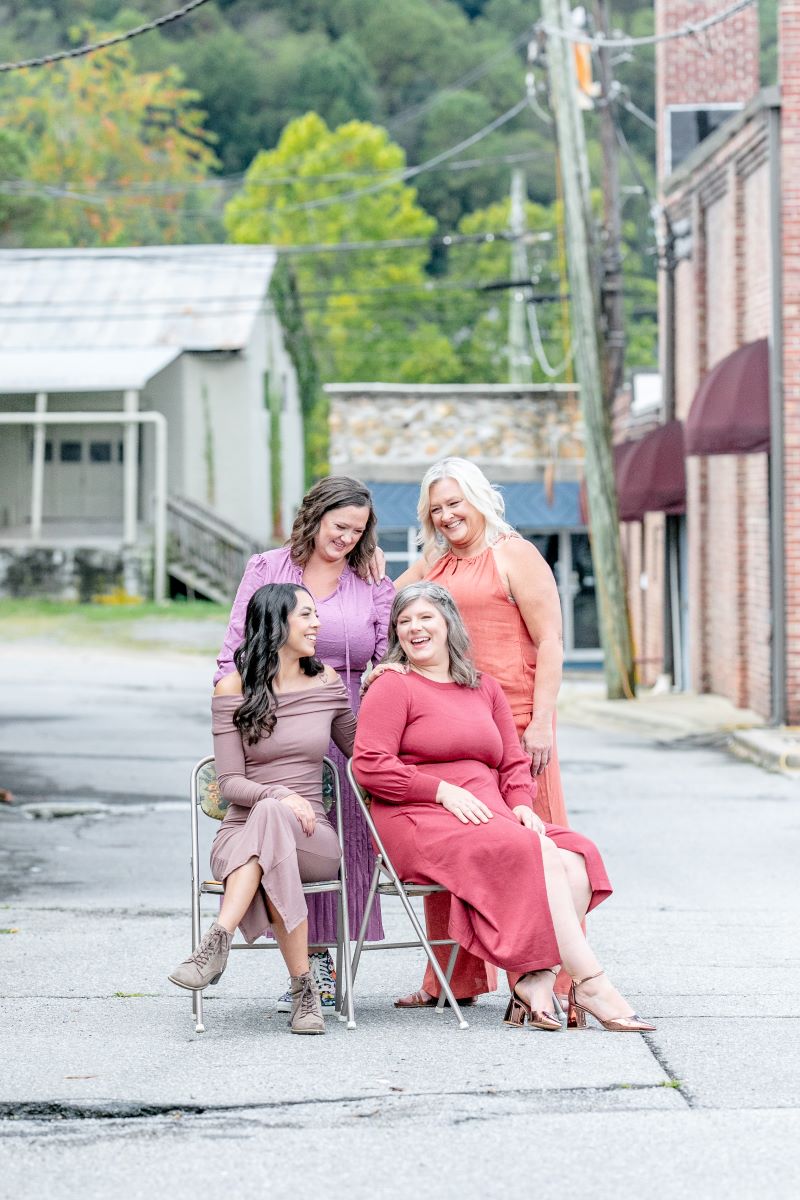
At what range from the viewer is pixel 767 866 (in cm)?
1092

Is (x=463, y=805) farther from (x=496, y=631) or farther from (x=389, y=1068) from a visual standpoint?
(x=389, y=1068)

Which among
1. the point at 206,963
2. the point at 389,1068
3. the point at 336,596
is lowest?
the point at 389,1068

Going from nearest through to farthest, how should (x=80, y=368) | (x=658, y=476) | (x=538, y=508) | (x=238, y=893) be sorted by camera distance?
(x=238, y=893) → (x=658, y=476) → (x=538, y=508) → (x=80, y=368)

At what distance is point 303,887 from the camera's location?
632 cm

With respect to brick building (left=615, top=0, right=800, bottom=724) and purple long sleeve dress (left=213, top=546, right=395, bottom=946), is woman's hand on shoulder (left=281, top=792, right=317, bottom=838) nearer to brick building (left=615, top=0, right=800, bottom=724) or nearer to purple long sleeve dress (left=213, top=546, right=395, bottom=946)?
purple long sleeve dress (left=213, top=546, right=395, bottom=946)

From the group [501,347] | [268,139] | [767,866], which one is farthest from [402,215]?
[767,866]

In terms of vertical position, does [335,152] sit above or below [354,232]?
above

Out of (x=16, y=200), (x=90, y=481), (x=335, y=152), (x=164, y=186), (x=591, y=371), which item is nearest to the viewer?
(x=591, y=371)

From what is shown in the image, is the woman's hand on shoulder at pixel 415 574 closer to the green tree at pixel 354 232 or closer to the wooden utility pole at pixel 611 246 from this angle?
the wooden utility pole at pixel 611 246

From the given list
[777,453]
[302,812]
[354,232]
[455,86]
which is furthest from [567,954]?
[455,86]

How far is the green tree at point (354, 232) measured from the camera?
2255 inches

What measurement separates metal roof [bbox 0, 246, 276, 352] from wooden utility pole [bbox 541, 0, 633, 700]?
665 inches

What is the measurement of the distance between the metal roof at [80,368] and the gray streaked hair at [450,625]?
3043cm

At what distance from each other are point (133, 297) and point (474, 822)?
3579 cm
